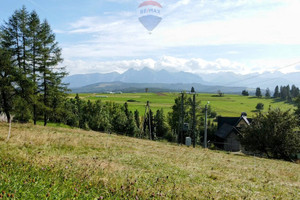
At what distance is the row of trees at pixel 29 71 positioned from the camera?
84.7ft

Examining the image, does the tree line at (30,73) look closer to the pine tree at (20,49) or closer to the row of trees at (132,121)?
the pine tree at (20,49)

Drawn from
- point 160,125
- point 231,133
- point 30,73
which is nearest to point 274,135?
point 231,133

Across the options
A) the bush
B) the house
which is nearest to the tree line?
the bush

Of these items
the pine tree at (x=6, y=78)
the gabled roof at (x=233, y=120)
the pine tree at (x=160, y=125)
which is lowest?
the pine tree at (x=160, y=125)

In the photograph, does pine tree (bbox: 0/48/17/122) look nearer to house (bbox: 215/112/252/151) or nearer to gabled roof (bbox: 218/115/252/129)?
house (bbox: 215/112/252/151)

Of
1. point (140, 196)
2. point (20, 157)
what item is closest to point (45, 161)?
point (20, 157)

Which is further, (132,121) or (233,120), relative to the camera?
(132,121)

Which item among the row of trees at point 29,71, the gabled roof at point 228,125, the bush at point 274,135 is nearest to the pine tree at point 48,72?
the row of trees at point 29,71

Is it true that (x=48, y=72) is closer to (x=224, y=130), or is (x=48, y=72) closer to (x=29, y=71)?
(x=29, y=71)

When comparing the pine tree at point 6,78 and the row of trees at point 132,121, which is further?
the row of trees at point 132,121

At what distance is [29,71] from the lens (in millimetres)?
29094

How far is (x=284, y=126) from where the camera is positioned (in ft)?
117

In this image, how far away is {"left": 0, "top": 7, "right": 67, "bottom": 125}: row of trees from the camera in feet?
84.7

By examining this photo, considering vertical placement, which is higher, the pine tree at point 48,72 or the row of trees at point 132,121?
the pine tree at point 48,72
